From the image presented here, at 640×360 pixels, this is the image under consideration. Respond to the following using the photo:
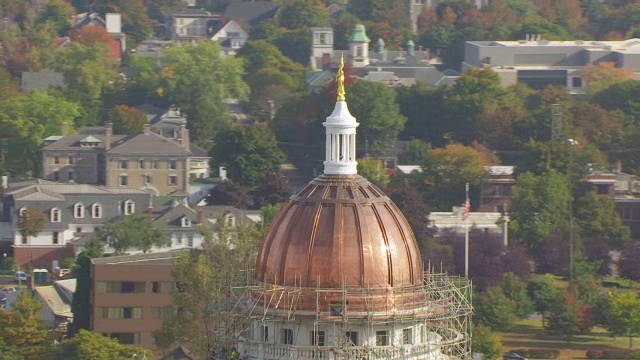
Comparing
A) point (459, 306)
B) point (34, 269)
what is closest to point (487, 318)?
point (34, 269)

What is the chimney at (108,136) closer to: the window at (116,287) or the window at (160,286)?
the window at (160,286)

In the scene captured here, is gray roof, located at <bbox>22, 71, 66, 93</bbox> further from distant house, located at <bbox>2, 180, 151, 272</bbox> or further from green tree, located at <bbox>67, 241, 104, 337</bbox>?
green tree, located at <bbox>67, 241, 104, 337</bbox>

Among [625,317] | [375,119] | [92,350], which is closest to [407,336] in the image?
[92,350]

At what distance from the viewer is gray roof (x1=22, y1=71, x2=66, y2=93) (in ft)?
596

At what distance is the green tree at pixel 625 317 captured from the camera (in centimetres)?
11081

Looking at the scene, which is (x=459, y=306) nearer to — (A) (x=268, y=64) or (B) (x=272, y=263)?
(B) (x=272, y=263)

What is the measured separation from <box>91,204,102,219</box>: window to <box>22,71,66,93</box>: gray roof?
41814 millimetres

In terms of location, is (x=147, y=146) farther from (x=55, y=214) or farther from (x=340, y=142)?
(x=340, y=142)

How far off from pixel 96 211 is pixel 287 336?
2672 inches

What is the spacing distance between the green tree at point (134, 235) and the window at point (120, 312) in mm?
15679

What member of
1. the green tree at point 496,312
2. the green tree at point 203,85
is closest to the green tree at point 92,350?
the green tree at point 496,312

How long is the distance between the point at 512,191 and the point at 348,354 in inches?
2689

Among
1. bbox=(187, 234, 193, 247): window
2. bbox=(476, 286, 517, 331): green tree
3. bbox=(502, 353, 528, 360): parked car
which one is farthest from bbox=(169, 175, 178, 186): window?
bbox=(502, 353, 528, 360): parked car

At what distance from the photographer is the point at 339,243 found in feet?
232
